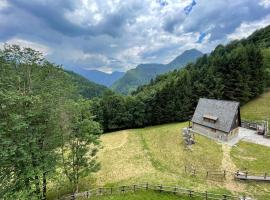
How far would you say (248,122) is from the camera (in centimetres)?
4438

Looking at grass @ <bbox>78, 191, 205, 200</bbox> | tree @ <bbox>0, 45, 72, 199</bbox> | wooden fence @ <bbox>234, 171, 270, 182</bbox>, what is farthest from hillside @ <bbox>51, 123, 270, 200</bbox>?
tree @ <bbox>0, 45, 72, 199</bbox>

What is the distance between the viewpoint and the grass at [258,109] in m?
46.2

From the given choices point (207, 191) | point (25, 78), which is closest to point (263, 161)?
point (207, 191)

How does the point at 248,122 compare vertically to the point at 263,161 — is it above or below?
above

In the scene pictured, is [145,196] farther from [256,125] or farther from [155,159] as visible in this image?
[256,125]

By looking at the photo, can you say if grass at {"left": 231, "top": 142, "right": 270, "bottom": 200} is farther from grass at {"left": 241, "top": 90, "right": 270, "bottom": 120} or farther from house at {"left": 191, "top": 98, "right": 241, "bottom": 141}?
grass at {"left": 241, "top": 90, "right": 270, "bottom": 120}

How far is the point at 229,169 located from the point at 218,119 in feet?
45.2

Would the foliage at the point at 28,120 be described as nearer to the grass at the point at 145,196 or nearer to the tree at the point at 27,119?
the tree at the point at 27,119

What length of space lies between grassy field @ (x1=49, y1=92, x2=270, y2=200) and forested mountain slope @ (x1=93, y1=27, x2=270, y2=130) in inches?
662

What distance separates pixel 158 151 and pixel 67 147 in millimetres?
17222

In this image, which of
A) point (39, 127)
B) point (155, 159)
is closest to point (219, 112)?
point (155, 159)

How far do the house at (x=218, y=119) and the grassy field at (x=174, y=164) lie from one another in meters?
2.51

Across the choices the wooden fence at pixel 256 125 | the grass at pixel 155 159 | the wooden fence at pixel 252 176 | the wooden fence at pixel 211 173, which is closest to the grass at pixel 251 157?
the wooden fence at pixel 252 176

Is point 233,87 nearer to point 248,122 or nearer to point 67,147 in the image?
point 248,122
